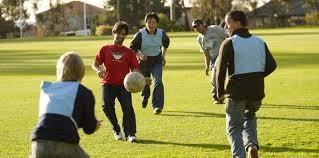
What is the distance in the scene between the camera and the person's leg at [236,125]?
765cm

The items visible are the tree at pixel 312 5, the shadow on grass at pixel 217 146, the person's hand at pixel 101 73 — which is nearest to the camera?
the shadow on grass at pixel 217 146

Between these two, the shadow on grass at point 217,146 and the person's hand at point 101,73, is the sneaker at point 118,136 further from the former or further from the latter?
the person's hand at point 101,73

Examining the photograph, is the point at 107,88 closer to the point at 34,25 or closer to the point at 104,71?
the point at 104,71

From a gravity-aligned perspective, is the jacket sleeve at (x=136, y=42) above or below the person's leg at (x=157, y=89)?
above

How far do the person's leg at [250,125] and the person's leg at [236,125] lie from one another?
0.19 m

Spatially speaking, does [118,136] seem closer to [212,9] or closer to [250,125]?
[250,125]

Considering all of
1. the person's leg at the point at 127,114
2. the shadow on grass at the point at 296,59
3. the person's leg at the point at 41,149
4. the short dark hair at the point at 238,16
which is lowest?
the shadow on grass at the point at 296,59

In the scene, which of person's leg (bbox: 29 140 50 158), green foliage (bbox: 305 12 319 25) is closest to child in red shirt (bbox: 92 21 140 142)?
person's leg (bbox: 29 140 50 158)

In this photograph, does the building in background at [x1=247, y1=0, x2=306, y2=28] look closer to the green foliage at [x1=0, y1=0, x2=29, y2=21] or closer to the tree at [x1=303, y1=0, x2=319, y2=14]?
the tree at [x1=303, y1=0, x2=319, y2=14]

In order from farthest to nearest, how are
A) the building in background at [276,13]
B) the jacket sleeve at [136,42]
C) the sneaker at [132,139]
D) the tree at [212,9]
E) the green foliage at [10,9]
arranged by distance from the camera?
1. the building in background at [276,13]
2. the green foliage at [10,9]
3. the tree at [212,9]
4. the jacket sleeve at [136,42]
5. the sneaker at [132,139]

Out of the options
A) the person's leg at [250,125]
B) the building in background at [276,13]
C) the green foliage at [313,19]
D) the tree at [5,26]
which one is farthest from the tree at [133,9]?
the person's leg at [250,125]

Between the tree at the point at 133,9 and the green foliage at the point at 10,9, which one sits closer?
the tree at the point at 133,9

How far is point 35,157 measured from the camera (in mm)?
5691

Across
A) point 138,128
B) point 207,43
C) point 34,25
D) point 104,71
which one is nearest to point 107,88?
point 104,71
